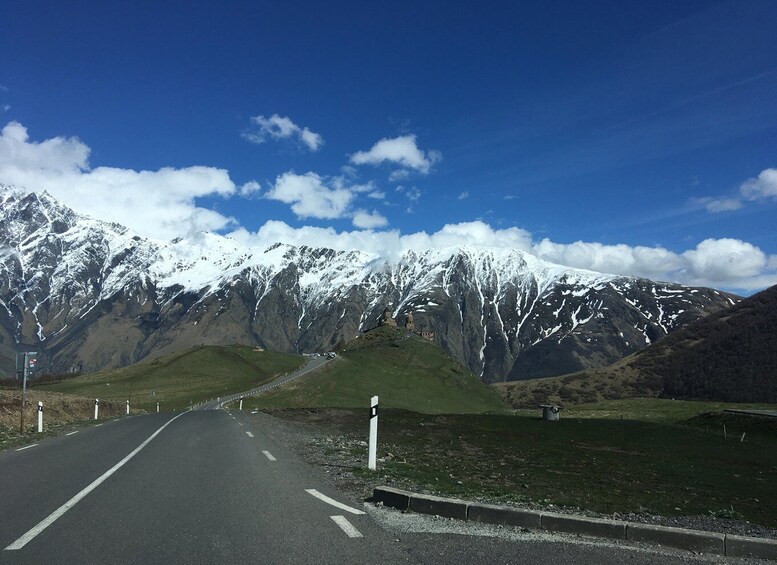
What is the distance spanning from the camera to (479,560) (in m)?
7.57

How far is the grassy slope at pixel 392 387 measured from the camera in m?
110

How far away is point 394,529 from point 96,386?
7548 inches

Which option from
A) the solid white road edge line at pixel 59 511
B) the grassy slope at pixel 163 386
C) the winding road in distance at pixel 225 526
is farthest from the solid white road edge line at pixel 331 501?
the grassy slope at pixel 163 386

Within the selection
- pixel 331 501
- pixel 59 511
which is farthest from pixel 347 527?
pixel 59 511

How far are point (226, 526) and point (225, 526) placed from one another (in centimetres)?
2

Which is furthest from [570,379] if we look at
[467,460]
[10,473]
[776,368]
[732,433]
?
[10,473]

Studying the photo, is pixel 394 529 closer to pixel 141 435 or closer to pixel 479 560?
pixel 479 560

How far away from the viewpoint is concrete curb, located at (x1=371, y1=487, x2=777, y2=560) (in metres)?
8.35

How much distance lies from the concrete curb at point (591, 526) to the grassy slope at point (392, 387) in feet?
287

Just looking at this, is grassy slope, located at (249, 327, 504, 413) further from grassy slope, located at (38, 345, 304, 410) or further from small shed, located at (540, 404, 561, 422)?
small shed, located at (540, 404, 561, 422)

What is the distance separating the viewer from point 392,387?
461 ft

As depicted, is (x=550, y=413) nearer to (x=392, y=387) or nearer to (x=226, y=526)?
(x=226, y=526)

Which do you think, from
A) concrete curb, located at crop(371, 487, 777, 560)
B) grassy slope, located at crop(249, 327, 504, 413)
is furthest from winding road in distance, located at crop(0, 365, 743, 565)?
grassy slope, located at crop(249, 327, 504, 413)

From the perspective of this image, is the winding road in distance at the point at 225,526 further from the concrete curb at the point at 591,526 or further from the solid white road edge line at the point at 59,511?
the concrete curb at the point at 591,526
